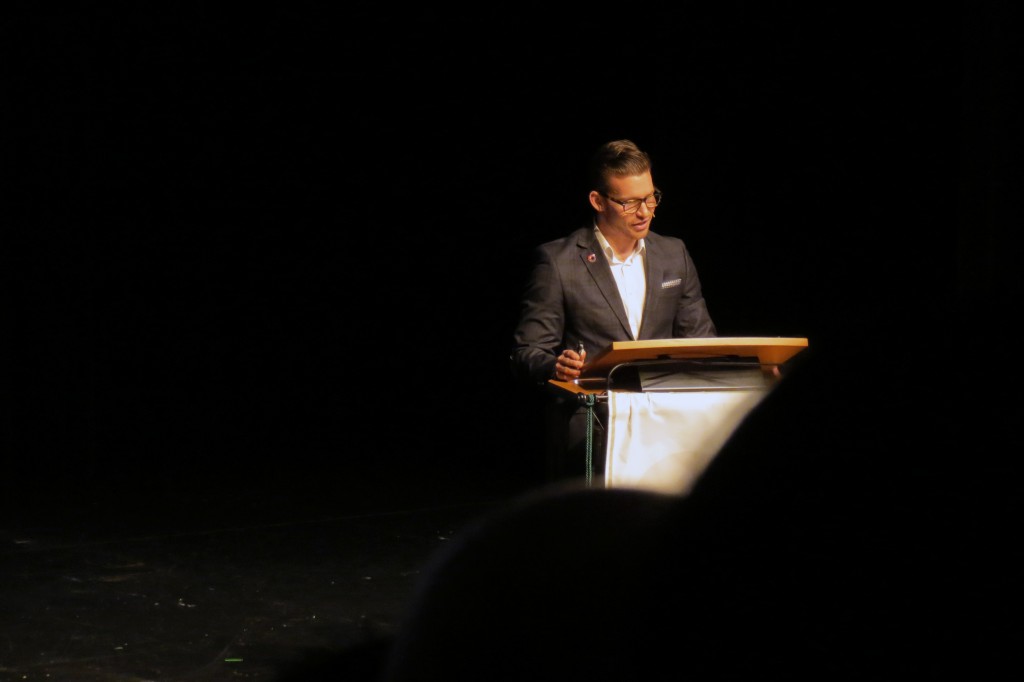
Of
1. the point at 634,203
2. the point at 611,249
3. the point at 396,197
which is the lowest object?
the point at 611,249

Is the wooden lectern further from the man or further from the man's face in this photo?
the man's face

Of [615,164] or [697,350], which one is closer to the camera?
[697,350]

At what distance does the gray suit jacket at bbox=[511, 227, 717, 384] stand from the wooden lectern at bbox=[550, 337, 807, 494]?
44 centimetres

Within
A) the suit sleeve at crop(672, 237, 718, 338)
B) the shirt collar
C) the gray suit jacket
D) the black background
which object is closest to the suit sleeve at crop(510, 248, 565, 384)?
the gray suit jacket

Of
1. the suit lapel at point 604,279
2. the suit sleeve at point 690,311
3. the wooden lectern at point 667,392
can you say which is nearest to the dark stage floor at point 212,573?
the wooden lectern at point 667,392

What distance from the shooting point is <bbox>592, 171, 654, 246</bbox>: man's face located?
2787 mm

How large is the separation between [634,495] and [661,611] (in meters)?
0.13

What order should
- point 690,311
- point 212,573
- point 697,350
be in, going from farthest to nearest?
1. point 212,573
2. point 690,311
3. point 697,350

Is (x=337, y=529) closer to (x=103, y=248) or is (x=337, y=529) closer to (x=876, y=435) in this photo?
(x=103, y=248)

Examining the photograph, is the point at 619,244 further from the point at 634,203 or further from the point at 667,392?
the point at 667,392

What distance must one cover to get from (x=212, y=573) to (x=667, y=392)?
1.54m

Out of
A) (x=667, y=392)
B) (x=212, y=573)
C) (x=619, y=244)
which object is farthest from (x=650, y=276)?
(x=212, y=573)

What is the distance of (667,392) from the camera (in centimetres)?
225

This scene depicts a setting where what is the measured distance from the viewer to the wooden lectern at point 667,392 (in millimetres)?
2160
